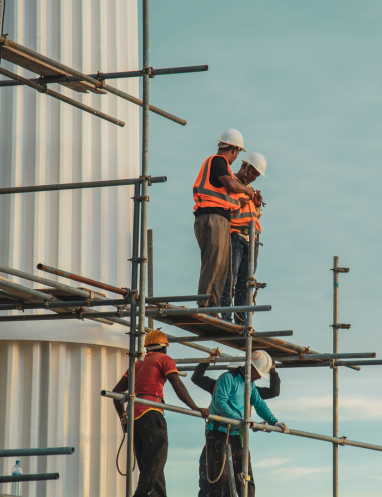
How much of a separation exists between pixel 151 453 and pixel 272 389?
109 inches

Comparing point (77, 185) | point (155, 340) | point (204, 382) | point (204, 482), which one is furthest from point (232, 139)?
point (204, 482)

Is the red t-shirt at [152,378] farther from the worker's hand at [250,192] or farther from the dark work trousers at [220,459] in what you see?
the worker's hand at [250,192]

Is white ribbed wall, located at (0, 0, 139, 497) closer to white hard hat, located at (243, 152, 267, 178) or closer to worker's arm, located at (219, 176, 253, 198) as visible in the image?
white hard hat, located at (243, 152, 267, 178)

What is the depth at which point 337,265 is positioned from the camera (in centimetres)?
1248

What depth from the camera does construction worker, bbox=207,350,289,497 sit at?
31.3ft

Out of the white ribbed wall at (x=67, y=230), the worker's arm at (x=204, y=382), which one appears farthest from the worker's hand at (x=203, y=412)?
the white ribbed wall at (x=67, y=230)

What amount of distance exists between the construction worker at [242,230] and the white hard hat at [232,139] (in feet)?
1.50

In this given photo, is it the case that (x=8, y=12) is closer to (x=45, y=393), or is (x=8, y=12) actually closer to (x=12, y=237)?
(x=12, y=237)

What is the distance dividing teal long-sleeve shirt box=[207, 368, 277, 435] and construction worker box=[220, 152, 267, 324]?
44.1 inches

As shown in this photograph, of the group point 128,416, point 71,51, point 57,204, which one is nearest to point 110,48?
point 71,51

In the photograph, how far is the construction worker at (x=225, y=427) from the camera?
31.3 ft

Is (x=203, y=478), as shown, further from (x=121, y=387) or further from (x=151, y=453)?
(x=121, y=387)

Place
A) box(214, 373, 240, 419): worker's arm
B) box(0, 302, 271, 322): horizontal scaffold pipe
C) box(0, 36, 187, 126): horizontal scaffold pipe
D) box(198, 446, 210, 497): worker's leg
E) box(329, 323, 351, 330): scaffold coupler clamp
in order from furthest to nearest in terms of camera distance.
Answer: box(329, 323, 351, 330): scaffold coupler clamp < box(198, 446, 210, 497): worker's leg < box(214, 373, 240, 419): worker's arm < box(0, 302, 271, 322): horizontal scaffold pipe < box(0, 36, 187, 126): horizontal scaffold pipe

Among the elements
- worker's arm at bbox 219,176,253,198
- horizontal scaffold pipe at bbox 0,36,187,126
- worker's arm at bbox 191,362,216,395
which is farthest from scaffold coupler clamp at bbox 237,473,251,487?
horizontal scaffold pipe at bbox 0,36,187,126
